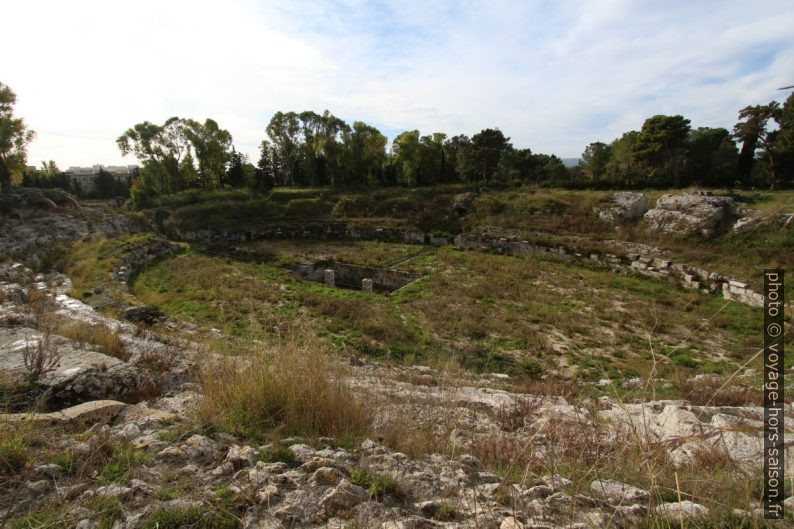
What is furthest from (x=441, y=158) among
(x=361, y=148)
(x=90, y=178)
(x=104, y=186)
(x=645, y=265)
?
(x=90, y=178)

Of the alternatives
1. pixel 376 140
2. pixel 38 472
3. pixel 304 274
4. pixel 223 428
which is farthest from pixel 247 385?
pixel 376 140

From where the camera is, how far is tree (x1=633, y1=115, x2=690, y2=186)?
2694 cm

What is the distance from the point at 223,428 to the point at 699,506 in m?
3.33

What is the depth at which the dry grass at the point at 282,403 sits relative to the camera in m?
3.29

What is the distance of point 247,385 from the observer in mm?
3424

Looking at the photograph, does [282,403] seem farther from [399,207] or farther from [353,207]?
[353,207]

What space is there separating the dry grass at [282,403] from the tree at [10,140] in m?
28.7

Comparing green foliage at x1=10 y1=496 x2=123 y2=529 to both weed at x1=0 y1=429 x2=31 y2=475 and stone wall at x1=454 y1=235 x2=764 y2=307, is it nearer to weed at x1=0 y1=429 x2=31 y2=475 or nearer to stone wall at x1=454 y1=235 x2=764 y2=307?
weed at x1=0 y1=429 x2=31 y2=475

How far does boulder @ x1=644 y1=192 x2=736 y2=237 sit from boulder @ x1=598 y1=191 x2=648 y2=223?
0.75 meters

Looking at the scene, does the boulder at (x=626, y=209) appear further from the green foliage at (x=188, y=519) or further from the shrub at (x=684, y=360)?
the green foliage at (x=188, y=519)

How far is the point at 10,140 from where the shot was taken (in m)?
22.1

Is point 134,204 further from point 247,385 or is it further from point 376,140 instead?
point 247,385

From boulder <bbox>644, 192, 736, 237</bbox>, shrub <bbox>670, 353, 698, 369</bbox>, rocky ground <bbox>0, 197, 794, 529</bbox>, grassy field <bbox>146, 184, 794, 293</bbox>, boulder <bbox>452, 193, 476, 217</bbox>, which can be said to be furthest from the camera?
boulder <bbox>452, 193, 476, 217</bbox>

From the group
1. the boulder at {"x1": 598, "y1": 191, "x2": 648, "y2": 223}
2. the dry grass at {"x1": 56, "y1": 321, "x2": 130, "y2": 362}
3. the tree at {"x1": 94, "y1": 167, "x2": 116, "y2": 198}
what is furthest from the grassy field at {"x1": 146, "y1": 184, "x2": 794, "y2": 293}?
the tree at {"x1": 94, "y1": 167, "x2": 116, "y2": 198}
